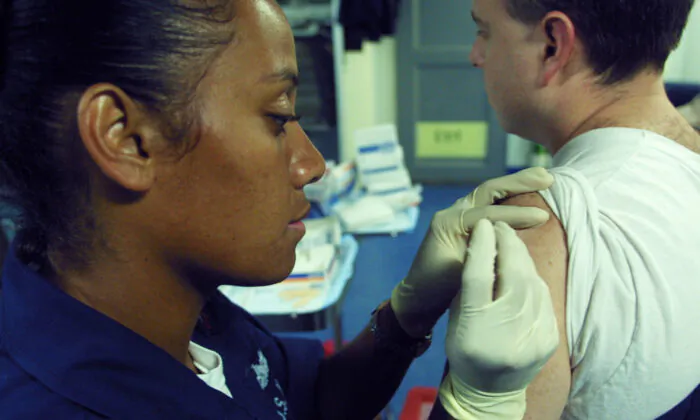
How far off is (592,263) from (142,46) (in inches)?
27.1

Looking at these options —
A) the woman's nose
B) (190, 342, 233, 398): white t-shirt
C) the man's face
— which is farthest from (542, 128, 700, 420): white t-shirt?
(190, 342, 233, 398): white t-shirt

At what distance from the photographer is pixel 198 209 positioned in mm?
668

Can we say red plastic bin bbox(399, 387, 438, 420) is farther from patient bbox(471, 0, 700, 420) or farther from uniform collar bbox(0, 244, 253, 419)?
uniform collar bbox(0, 244, 253, 419)

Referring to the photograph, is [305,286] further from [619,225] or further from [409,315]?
[619,225]

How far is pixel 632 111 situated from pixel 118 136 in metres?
0.83

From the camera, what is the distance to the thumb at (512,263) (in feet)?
2.64

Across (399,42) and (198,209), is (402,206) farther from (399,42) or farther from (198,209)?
(198,209)

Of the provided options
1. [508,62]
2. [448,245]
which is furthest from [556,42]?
[448,245]

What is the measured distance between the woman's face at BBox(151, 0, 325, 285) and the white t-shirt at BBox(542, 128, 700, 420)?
1.47ft

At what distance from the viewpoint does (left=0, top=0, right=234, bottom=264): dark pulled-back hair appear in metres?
0.59

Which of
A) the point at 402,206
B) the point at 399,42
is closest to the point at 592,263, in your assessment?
the point at 402,206

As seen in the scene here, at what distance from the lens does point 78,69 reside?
59 cm

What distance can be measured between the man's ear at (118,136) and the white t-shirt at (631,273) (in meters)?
0.61

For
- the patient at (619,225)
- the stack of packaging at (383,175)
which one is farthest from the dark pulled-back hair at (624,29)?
the stack of packaging at (383,175)
